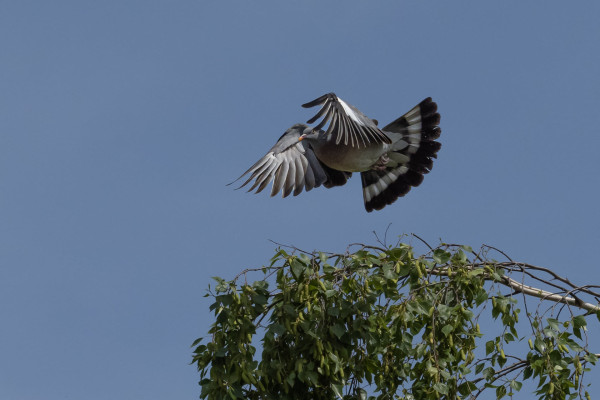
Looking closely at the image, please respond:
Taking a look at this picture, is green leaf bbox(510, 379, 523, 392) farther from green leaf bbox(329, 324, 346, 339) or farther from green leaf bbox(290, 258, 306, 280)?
green leaf bbox(290, 258, 306, 280)

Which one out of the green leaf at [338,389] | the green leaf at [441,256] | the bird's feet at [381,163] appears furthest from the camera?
the bird's feet at [381,163]

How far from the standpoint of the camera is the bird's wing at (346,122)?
708 cm

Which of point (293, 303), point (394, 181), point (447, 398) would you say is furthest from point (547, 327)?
point (394, 181)

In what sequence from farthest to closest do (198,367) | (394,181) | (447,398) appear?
(394,181) < (198,367) < (447,398)

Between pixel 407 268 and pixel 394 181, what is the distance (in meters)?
3.75

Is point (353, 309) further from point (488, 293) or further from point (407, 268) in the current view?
point (488, 293)

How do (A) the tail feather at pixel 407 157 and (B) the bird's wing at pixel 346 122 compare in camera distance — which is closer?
(B) the bird's wing at pixel 346 122

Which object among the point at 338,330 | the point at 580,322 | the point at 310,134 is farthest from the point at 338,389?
the point at 310,134

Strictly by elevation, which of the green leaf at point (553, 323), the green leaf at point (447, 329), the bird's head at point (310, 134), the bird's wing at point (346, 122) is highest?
the bird's head at point (310, 134)

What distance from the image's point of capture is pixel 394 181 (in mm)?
9008

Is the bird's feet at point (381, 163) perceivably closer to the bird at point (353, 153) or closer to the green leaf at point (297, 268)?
the bird at point (353, 153)

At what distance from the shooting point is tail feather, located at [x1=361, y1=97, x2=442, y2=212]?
8808mm

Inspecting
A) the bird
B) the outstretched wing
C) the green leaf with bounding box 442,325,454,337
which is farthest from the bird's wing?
the green leaf with bounding box 442,325,454,337

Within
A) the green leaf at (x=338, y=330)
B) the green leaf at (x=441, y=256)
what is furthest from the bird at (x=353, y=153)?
the green leaf at (x=338, y=330)
